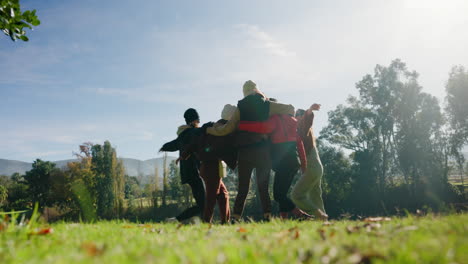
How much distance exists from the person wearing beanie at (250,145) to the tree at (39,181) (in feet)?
201

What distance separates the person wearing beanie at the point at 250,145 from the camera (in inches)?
209

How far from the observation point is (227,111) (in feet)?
19.2

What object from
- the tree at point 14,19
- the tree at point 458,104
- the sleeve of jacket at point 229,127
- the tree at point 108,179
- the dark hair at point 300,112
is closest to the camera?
the tree at point 14,19

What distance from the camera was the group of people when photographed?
5.36 meters

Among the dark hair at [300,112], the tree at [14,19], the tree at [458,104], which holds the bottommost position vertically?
the dark hair at [300,112]

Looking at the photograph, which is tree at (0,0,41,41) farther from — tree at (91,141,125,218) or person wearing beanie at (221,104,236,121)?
tree at (91,141,125,218)

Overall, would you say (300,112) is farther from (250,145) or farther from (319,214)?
(319,214)

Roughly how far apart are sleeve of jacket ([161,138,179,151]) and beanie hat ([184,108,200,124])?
18.9 inches

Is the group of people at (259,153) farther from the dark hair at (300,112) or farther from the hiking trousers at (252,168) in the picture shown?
the dark hair at (300,112)

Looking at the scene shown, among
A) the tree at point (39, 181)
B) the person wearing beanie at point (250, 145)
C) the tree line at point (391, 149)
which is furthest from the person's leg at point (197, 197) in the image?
the tree at point (39, 181)

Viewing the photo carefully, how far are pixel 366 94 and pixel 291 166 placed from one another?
142 feet

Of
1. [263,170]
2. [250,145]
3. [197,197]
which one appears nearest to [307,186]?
[263,170]

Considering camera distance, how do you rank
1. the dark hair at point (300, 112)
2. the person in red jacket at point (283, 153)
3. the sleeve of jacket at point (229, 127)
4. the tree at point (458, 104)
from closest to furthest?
the sleeve of jacket at point (229, 127), the person in red jacket at point (283, 153), the dark hair at point (300, 112), the tree at point (458, 104)

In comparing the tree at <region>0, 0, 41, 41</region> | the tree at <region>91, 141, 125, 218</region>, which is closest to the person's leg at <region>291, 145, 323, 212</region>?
the tree at <region>0, 0, 41, 41</region>
